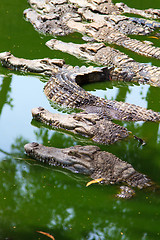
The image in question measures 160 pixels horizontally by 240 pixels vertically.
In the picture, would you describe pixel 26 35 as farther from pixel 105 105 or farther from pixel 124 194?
pixel 124 194

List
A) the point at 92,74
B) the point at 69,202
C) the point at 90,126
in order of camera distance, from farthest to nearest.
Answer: the point at 92,74 → the point at 90,126 → the point at 69,202

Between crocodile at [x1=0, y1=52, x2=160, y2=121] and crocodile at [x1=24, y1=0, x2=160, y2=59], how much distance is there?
262 cm

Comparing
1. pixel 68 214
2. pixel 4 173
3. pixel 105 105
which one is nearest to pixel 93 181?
pixel 68 214

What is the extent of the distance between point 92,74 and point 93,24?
12.6 ft

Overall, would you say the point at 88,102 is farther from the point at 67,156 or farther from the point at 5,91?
the point at 67,156

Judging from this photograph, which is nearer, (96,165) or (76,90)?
(96,165)

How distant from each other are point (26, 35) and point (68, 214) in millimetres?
7895

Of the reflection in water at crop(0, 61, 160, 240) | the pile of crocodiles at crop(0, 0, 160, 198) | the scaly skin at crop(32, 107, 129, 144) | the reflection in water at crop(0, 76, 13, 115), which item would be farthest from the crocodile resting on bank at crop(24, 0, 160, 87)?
the reflection in water at crop(0, 61, 160, 240)

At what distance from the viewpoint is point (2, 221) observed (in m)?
5.05

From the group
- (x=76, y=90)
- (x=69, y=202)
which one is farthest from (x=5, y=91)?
(x=69, y=202)

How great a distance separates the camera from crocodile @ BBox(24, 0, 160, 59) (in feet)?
37.6

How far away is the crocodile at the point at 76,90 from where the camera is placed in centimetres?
759

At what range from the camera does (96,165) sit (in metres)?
5.79

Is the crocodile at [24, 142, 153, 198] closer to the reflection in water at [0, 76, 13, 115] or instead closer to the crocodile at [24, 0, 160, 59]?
the reflection in water at [0, 76, 13, 115]
